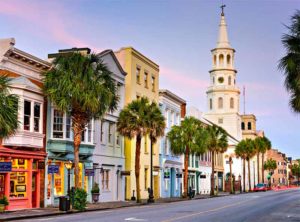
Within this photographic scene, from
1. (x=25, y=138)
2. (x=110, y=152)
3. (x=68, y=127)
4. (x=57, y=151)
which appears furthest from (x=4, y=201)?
(x=110, y=152)

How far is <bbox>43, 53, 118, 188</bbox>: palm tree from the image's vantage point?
3534 centimetres

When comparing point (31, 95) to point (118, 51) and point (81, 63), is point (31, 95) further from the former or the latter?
point (118, 51)

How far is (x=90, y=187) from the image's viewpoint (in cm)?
4569

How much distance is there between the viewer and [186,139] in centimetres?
6241

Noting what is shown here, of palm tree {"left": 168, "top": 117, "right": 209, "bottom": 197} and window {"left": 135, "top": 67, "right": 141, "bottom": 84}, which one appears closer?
window {"left": 135, "top": 67, "right": 141, "bottom": 84}

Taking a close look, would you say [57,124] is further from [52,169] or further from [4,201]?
[4,201]

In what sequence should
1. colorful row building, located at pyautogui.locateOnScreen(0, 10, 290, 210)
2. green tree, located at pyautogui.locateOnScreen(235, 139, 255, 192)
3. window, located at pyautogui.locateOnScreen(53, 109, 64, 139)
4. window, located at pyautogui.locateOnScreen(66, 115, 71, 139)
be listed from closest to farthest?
colorful row building, located at pyautogui.locateOnScreen(0, 10, 290, 210), window, located at pyautogui.locateOnScreen(53, 109, 64, 139), window, located at pyautogui.locateOnScreen(66, 115, 71, 139), green tree, located at pyautogui.locateOnScreen(235, 139, 255, 192)

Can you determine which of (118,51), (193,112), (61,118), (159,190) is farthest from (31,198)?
(193,112)

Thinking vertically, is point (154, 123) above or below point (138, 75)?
below

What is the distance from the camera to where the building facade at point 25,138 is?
113 ft

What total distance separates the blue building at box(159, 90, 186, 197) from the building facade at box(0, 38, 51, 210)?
27563mm

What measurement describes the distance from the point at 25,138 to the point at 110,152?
15339 millimetres

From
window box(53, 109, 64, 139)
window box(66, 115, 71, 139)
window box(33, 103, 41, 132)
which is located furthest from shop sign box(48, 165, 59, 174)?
window box(66, 115, 71, 139)

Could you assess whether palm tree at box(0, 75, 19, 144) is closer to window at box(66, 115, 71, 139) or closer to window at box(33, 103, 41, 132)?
window at box(33, 103, 41, 132)
